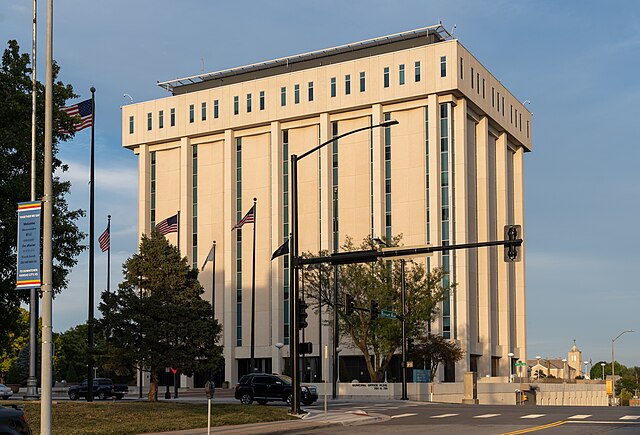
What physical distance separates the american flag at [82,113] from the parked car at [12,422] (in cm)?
2715

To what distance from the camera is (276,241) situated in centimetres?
9762

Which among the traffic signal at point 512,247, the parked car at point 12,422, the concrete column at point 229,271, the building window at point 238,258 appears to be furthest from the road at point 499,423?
the building window at point 238,258

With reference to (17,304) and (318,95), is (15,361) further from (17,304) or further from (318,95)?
(17,304)

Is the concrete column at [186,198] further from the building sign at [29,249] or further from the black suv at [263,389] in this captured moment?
the building sign at [29,249]

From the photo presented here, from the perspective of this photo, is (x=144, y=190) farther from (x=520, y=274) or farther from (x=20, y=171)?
(x=20, y=171)

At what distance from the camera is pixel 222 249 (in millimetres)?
102188

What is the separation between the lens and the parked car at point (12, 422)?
13642 mm

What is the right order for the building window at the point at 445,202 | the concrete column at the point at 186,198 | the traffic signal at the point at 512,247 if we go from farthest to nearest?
the concrete column at the point at 186,198 < the building window at the point at 445,202 < the traffic signal at the point at 512,247

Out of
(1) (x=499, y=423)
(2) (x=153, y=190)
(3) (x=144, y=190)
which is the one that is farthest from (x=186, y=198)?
(1) (x=499, y=423)

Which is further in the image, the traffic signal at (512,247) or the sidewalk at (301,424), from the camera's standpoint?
the traffic signal at (512,247)

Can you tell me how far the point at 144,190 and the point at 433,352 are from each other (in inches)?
1899

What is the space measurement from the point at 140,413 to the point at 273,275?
220ft

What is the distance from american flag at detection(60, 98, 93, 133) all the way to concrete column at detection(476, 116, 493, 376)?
201 feet

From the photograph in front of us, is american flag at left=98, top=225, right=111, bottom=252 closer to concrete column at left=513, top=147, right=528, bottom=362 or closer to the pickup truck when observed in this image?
the pickup truck
